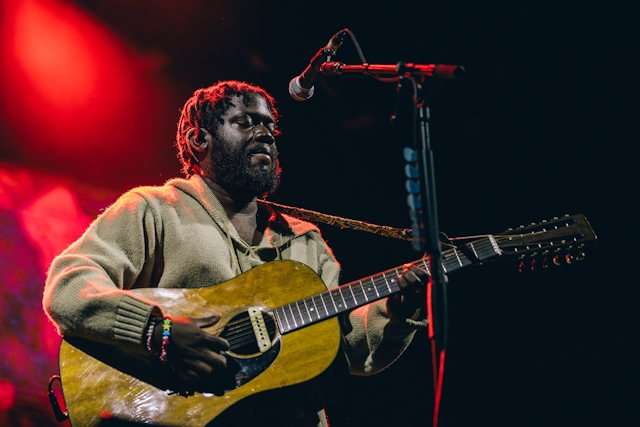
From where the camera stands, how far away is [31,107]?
4.84 meters

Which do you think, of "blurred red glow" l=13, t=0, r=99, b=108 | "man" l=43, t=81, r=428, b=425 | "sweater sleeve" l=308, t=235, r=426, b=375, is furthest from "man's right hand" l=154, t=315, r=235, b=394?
"blurred red glow" l=13, t=0, r=99, b=108

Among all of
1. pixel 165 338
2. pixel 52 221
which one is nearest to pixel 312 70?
pixel 165 338

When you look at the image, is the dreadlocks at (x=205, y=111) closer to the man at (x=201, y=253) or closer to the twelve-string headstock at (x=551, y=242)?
the man at (x=201, y=253)

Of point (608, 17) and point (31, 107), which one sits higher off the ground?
point (31, 107)

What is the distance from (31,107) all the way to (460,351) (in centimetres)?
483

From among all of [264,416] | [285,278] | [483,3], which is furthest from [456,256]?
[483,3]

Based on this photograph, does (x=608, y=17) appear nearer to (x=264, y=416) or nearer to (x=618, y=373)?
(x=618, y=373)

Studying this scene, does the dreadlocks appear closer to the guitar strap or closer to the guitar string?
the guitar strap

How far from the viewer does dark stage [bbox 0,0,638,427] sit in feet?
11.6

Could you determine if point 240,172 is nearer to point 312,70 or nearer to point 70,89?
point 312,70

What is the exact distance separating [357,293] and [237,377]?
2.50ft

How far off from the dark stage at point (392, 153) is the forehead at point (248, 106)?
3.95 ft

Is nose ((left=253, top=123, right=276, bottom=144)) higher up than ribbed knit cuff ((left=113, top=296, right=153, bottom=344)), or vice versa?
nose ((left=253, top=123, right=276, bottom=144))

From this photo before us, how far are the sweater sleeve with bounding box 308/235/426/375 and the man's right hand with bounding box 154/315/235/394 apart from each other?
1054mm
